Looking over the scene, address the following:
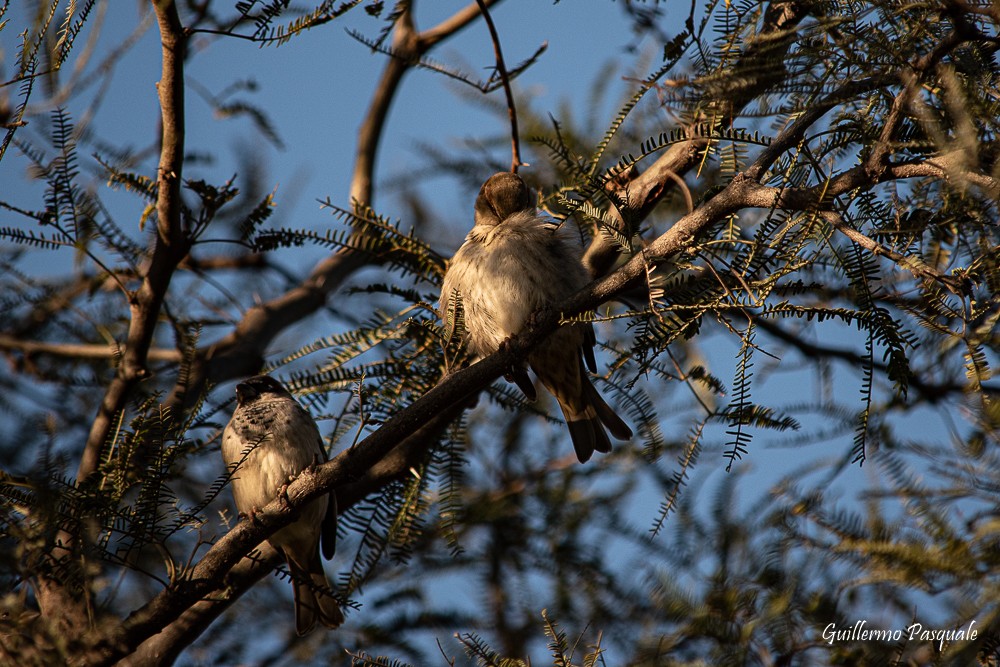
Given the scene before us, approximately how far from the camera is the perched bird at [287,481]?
4.39m

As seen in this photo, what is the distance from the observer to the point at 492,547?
482 cm

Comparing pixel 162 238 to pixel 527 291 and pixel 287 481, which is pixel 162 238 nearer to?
pixel 287 481

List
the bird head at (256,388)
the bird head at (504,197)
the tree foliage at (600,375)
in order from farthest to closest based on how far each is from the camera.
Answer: the bird head at (256,388), the bird head at (504,197), the tree foliage at (600,375)

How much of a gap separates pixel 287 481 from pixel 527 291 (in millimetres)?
1600

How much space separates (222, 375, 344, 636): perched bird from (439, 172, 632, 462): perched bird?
108cm

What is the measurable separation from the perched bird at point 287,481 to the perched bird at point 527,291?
1080mm

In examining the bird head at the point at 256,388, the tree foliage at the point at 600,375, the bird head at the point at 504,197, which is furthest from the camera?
the bird head at the point at 256,388

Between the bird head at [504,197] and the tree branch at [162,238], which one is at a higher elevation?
the bird head at [504,197]

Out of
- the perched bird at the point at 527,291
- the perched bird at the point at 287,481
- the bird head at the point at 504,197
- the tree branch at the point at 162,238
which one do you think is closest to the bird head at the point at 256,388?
the perched bird at the point at 287,481

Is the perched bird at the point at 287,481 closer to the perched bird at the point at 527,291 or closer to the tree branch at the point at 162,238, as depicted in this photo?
the tree branch at the point at 162,238

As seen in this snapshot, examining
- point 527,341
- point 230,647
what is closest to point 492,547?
point 230,647

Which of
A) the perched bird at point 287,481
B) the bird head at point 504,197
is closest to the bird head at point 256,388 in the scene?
the perched bird at point 287,481

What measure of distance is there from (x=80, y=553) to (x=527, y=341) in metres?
1.52

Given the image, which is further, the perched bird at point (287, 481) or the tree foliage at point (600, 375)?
the perched bird at point (287, 481)
